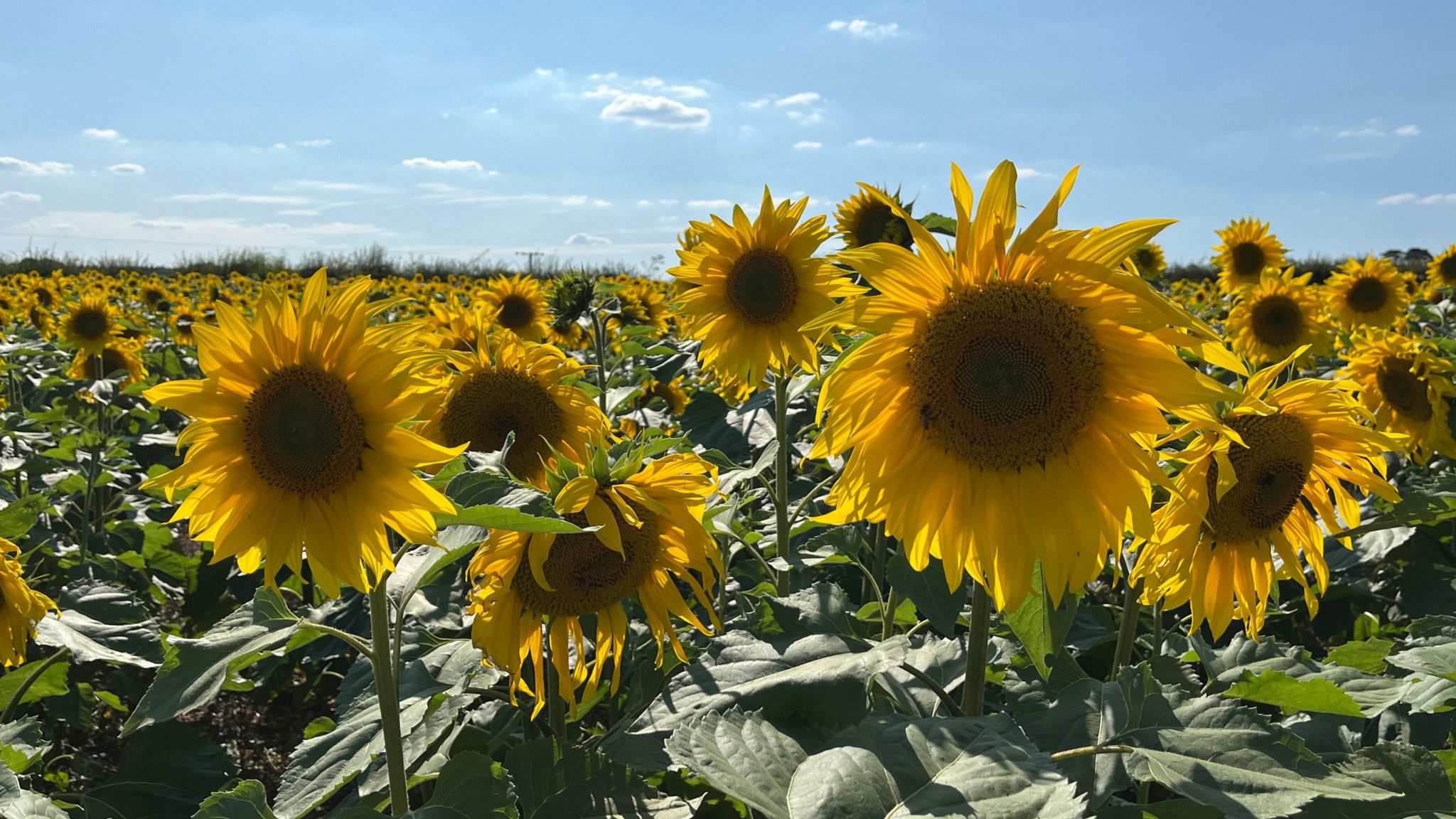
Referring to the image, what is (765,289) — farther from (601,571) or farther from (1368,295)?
(1368,295)

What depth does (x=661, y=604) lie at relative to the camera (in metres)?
2.30

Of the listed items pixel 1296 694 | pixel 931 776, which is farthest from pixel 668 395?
pixel 931 776

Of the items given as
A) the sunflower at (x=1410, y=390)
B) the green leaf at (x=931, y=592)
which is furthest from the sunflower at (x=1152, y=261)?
the green leaf at (x=931, y=592)

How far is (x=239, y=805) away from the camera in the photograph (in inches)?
67.6

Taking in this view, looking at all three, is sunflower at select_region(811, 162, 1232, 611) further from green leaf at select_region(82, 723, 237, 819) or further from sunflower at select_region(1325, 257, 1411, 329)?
sunflower at select_region(1325, 257, 1411, 329)

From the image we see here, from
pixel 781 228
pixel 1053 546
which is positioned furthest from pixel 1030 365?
pixel 781 228

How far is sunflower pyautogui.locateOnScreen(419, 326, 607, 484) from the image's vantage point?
2820 millimetres

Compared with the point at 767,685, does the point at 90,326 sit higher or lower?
higher

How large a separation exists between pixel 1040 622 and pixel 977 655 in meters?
0.12

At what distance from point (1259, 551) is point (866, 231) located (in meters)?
2.42

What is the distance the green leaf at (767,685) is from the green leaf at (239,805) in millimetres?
608

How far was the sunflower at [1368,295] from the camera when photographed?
7.59 metres

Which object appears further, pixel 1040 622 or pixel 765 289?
pixel 765 289

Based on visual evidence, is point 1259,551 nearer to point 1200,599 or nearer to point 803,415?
point 1200,599
